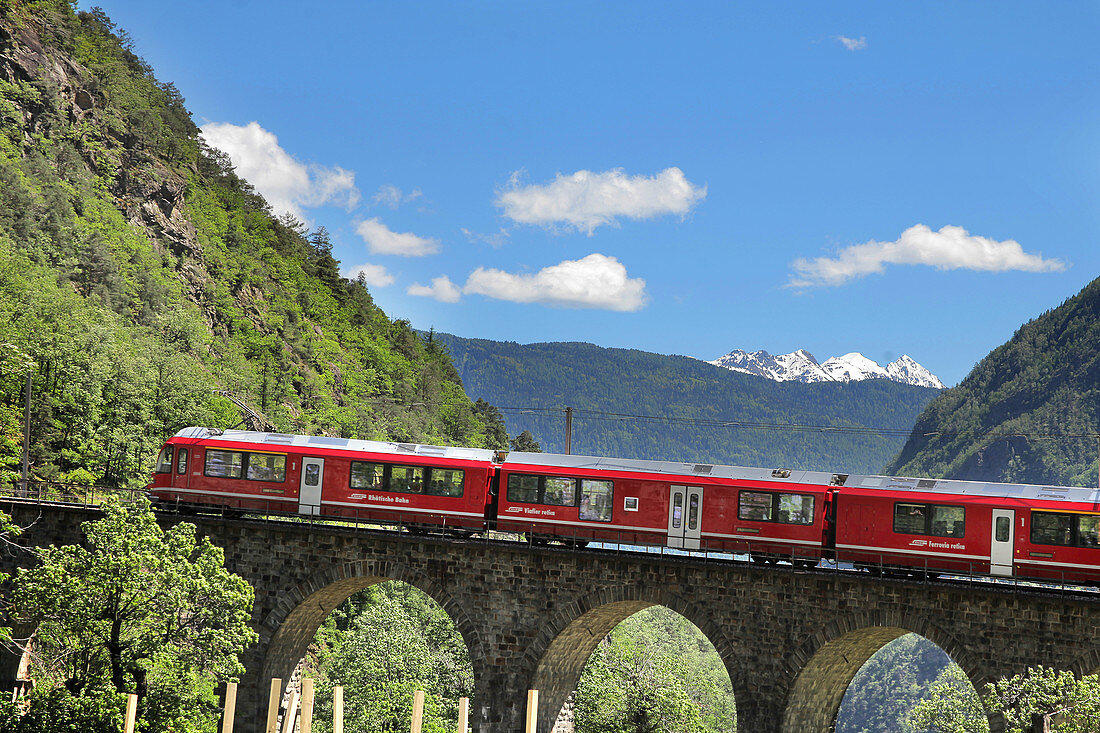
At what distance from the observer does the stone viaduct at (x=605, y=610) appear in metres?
28.4

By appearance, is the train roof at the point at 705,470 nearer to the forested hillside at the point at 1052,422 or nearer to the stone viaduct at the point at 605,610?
the stone viaduct at the point at 605,610

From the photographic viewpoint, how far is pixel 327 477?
36.8 m

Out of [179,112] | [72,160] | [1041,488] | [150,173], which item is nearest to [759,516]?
[1041,488]

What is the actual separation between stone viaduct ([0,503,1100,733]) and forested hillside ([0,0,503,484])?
12769 millimetres

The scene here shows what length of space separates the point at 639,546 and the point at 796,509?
574cm

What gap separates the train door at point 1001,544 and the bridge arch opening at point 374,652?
58.7 ft

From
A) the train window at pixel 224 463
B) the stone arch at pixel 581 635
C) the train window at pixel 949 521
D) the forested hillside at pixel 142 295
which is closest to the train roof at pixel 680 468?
the train window at pixel 949 521

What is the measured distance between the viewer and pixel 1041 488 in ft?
98.5

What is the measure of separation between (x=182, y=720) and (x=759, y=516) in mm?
19991

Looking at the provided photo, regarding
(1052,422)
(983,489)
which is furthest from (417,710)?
(1052,422)

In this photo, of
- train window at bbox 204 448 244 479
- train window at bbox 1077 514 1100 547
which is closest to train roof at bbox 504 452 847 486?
train window at bbox 1077 514 1100 547

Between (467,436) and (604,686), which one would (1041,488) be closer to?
(604,686)

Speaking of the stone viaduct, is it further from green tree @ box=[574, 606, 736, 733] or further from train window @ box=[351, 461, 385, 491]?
green tree @ box=[574, 606, 736, 733]

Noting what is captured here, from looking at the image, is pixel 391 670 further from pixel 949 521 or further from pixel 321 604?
pixel 949 521
